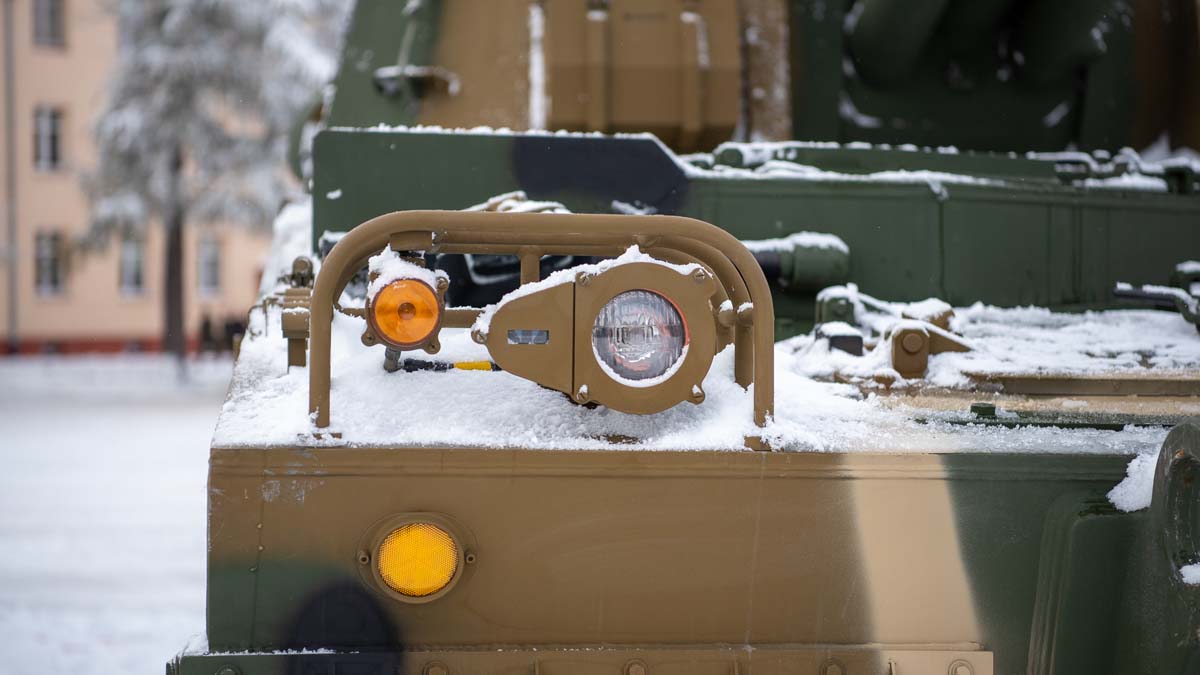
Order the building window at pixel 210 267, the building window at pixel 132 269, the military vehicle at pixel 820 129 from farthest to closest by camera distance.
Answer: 1. the building window at pixel 210 267
2. the building window at pixel 132 269
3. the military vehicle at pixel 820 129

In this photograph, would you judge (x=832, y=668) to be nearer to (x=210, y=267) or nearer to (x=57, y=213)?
(x=57, y=213)

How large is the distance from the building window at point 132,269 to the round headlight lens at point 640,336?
30.3 m

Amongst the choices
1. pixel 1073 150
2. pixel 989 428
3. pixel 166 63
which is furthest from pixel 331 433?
pixel 166 63

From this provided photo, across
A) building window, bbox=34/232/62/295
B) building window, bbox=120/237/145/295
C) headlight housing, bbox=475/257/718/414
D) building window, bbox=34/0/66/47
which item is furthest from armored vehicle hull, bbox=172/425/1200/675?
building window, bbox=34/0/66/47

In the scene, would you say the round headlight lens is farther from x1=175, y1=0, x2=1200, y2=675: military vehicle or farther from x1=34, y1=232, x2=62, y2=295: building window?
x1=34, y1=232, x2=62, y2=295: building window

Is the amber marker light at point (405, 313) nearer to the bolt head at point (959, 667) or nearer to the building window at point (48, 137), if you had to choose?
the bolt head at point (959, 667)

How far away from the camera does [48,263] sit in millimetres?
30250

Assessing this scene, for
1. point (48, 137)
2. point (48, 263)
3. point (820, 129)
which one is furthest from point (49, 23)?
point (820, 129)

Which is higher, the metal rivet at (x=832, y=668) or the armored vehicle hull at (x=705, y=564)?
the armored vehicle hull at (x=705, y=564)

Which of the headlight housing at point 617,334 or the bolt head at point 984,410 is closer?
the headlight housing at point 617,334

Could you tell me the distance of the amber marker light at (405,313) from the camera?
7.10 ft

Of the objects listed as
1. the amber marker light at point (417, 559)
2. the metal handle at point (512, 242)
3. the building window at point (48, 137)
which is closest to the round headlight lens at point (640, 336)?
the metal handle at point (512, 242)

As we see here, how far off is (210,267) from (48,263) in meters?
3.67

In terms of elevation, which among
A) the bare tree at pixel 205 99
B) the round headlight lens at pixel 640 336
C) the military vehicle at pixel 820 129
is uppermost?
the bare tree at pixel 205 99
